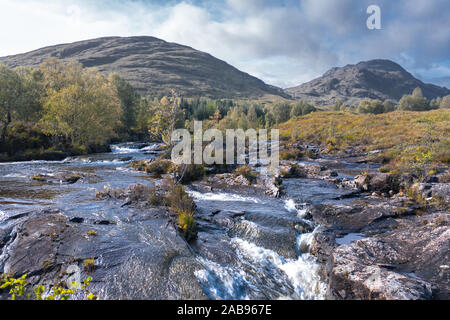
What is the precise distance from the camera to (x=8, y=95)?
3447 cm

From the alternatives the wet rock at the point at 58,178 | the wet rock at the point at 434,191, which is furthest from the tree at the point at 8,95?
the wet rock at the point at 434,191

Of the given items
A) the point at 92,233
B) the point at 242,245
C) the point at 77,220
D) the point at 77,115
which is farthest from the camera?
the point at 77,115

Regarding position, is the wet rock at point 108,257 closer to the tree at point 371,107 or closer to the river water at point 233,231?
the river water at point 233,231

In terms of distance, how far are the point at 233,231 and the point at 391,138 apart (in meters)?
37.2

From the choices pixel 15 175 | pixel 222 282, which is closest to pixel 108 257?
pixel 222 282

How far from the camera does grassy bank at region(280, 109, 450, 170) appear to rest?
23.5 meters

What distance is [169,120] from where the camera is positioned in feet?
58.7

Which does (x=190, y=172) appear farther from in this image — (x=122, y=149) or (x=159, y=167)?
(x=122, y=149)

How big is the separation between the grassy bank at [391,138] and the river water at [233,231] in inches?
443

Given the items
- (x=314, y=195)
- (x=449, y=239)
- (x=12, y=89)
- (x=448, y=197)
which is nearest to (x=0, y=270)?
(x=449, y=239)

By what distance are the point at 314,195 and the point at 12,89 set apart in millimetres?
42285

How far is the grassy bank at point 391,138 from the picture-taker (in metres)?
23.5
